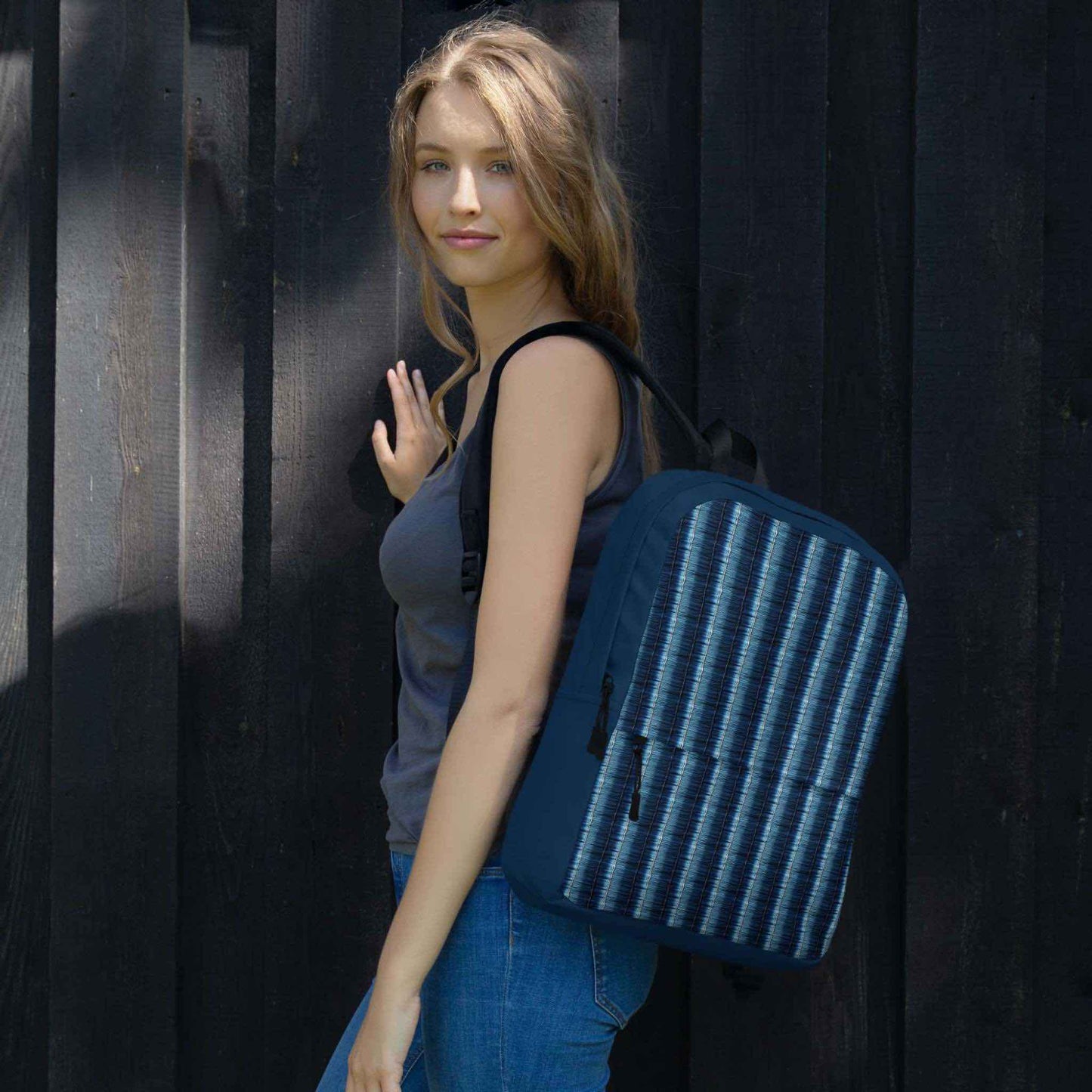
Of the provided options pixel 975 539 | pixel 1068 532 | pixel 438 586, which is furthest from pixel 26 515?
pixel 1068 532

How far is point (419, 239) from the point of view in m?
1.79

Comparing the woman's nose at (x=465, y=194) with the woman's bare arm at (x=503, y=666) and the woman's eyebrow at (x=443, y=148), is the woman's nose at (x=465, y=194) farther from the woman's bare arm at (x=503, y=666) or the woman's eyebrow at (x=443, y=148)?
the woman's bare arm at (x=503, y=666)

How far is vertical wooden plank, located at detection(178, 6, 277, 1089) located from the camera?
2.12 meters

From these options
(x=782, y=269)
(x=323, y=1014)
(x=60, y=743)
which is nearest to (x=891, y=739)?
(x=782, y=269)

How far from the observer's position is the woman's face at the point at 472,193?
156cm

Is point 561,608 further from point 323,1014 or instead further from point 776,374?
point 323,1014

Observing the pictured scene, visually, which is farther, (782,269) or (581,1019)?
(782,269)

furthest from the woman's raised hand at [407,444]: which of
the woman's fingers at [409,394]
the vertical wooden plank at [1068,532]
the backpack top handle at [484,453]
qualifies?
the vertical wooden plank at [1068,532]

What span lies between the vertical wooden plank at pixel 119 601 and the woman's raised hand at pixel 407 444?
403 mm

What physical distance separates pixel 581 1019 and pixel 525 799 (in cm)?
27

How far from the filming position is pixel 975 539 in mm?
2041

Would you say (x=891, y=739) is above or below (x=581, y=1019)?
above

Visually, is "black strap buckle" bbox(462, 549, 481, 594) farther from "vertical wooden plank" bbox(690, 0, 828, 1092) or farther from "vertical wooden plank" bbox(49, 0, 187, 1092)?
"vertical wooden plank" bbox(49, 0, 187, 1092)

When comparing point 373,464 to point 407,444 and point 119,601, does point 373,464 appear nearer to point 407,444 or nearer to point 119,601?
point 407,444
